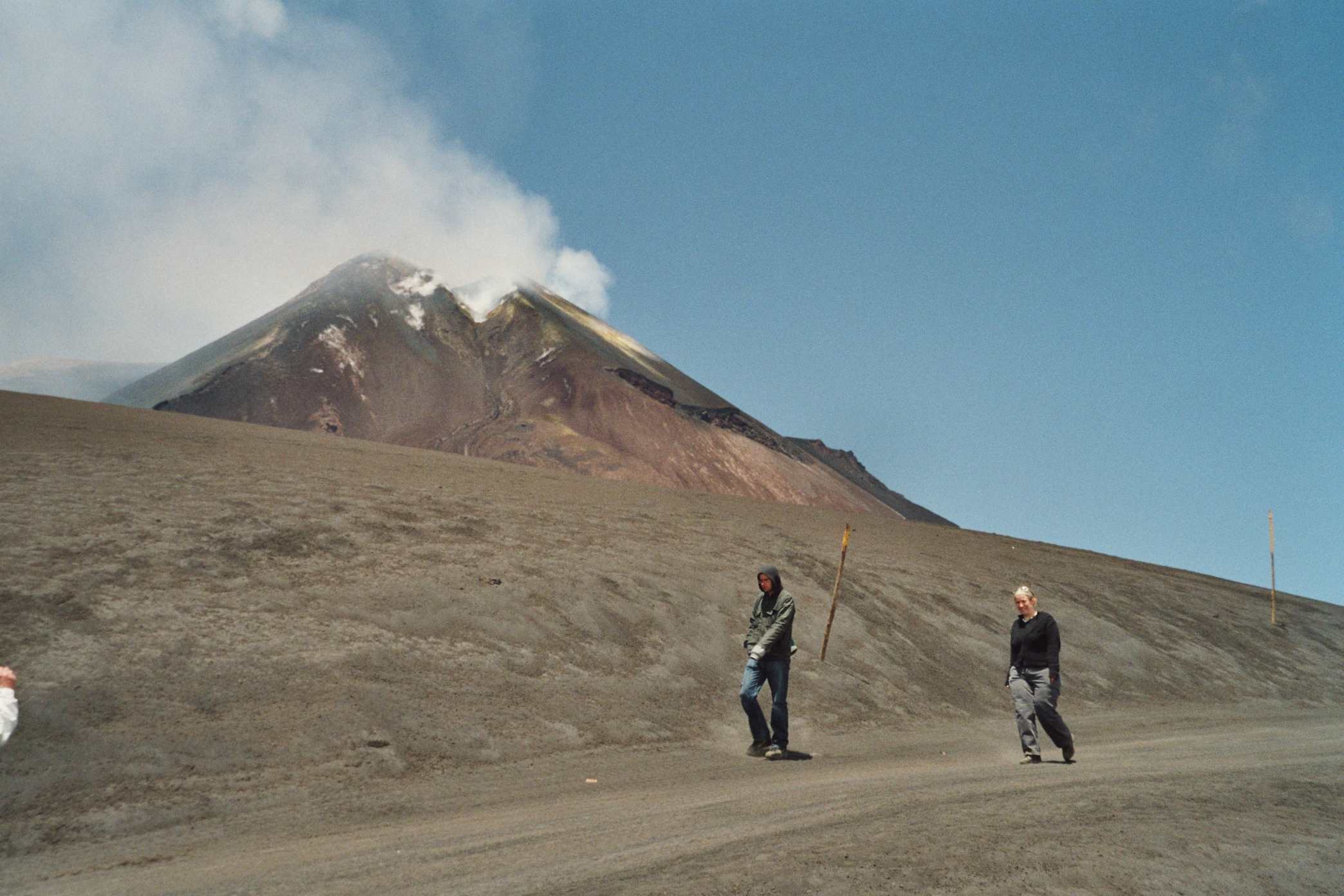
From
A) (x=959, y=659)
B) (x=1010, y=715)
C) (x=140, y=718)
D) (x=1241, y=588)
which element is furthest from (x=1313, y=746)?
(x=1241, y=588)

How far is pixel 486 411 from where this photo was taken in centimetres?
11169

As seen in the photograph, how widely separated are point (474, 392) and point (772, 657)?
11094 cm

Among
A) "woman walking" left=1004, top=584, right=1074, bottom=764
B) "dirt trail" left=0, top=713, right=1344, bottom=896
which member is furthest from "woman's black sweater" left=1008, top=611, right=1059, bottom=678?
"dirt trail" left=0, top=713, right=1344, bottom=896

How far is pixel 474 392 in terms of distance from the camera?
116m

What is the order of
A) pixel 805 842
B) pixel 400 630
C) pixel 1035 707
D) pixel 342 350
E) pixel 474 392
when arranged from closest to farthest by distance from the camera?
pixel 805 842
pixel 1035 707
pixel 400 630
pixel 342 350
pixel 474 392

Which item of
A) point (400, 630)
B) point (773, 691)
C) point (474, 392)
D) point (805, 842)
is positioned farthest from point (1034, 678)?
point (474, 392)

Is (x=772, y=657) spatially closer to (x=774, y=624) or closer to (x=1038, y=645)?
(x=774, y=624)

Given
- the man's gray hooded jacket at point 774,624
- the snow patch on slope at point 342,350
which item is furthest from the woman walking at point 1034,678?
the snow patch on slope at point 342,350

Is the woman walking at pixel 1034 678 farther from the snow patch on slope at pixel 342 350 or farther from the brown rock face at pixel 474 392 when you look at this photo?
the snow patch on slope at pixel 342 350

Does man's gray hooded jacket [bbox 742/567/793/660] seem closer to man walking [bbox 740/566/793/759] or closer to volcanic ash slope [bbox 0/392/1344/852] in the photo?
man walking [bbox 740/566/793/759]

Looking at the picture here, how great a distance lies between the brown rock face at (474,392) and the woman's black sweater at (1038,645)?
8744 cm

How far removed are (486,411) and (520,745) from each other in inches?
4155

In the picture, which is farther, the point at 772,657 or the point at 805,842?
the point at 772,657

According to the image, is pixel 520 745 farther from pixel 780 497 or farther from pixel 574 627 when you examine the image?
pixel 780 497
